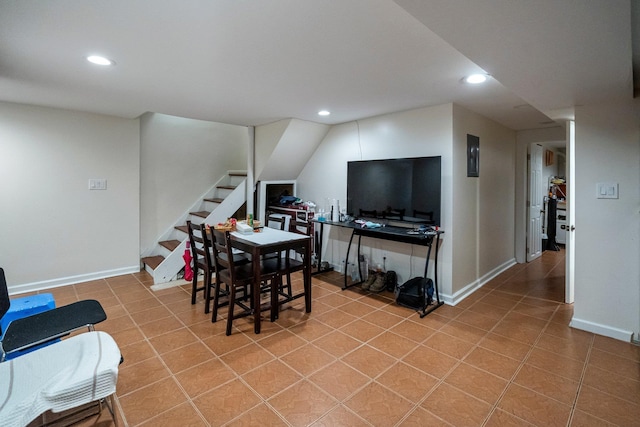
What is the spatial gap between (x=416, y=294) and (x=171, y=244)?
3422 millimetres

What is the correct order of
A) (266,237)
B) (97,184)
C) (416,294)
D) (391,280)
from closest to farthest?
(266,237)
(416,294)
(391,280)
(97,184)

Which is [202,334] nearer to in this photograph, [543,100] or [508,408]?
[508,408]

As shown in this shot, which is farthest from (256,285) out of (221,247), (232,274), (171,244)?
(171,244)

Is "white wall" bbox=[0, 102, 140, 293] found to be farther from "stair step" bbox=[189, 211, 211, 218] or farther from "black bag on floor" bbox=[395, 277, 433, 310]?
"black bag on floor" bbox=[395, 277, 433, 310]

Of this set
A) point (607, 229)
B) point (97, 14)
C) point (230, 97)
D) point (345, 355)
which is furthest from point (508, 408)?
point (230, 97)

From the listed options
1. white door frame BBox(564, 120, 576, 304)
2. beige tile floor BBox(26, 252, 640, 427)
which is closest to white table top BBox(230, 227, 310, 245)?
beige tile floor BBox(26, 252, 640, 427)

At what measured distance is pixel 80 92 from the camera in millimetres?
2973

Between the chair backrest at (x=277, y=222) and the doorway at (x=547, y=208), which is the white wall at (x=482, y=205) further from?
the chair backrest at (x=277, y=222)

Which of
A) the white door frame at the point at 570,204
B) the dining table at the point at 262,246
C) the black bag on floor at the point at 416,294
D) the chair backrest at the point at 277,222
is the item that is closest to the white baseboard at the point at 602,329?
the white door frame at the point at 570,204

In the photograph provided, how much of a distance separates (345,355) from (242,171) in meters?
3.57

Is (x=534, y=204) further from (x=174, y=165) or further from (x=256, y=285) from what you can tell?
(x=174, y=165)

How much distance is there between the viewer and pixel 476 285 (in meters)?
3.84

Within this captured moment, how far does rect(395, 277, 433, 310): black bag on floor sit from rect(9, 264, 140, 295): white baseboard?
3.59 meters

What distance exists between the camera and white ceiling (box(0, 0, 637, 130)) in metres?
1.30
